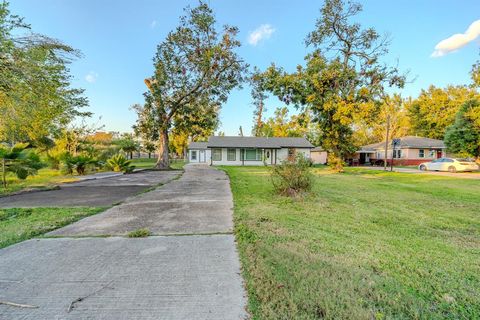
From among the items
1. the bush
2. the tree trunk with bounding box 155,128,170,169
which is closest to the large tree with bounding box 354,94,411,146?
the tree trunk with bounding box 155,128,170,169

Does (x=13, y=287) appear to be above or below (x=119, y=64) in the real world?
below

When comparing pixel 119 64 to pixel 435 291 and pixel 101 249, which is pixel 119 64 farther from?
pixel 435 291

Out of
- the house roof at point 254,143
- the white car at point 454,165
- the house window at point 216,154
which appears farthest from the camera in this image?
the house window at point 216,154

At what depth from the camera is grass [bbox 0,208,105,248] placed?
3754 mm

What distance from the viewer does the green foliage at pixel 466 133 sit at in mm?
21541

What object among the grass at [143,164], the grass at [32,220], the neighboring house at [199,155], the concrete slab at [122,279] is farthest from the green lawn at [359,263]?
the neighboring house at [199,155]

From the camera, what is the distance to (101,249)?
3.23m

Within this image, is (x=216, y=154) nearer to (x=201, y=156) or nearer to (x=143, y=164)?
(x=201, y=156)

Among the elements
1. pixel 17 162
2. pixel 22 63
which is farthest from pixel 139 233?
pixel 17 162

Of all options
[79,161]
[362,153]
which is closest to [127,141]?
[79,161]

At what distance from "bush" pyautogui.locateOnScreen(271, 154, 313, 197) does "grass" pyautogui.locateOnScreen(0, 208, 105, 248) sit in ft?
16.7

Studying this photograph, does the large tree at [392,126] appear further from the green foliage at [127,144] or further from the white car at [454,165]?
the green foliage at [127,144]

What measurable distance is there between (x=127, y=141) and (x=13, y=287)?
3894cm

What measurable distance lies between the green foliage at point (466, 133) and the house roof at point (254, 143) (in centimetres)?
1451
